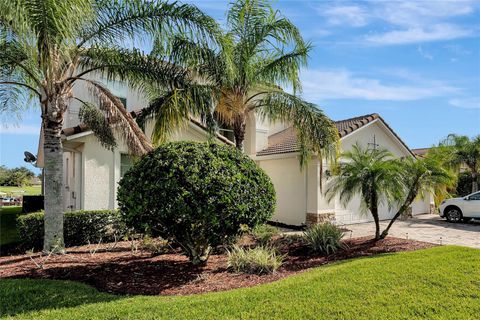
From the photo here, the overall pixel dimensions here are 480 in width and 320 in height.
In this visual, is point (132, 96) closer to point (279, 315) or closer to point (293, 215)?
point (293, 215)

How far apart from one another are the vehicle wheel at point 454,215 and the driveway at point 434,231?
1.18 feet

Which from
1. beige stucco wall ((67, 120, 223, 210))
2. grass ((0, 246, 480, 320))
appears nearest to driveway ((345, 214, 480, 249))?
grass ((0, 246, 480, 320))

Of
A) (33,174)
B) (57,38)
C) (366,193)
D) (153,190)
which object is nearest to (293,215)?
(366,193)

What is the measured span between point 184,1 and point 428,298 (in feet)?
28.4

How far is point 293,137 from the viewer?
60.6ft

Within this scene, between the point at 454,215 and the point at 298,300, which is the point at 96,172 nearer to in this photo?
the point at 298,300

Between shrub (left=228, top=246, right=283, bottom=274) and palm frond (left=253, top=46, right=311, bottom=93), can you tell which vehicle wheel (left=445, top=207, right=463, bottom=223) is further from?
shrub (left=228, top=246, right=283, bottom=274)

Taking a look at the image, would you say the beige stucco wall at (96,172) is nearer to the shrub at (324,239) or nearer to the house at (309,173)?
the shrub at (324,239)

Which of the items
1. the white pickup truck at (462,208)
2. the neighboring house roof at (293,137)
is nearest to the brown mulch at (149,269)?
the neighboring house roof at (293,137)

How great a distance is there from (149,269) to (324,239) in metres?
5.18

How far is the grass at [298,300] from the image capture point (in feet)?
16.8

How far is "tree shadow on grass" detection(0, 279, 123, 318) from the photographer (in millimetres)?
5438

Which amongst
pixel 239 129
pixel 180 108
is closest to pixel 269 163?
pixel 239 129

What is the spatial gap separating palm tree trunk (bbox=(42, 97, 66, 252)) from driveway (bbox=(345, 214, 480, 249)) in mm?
10306
